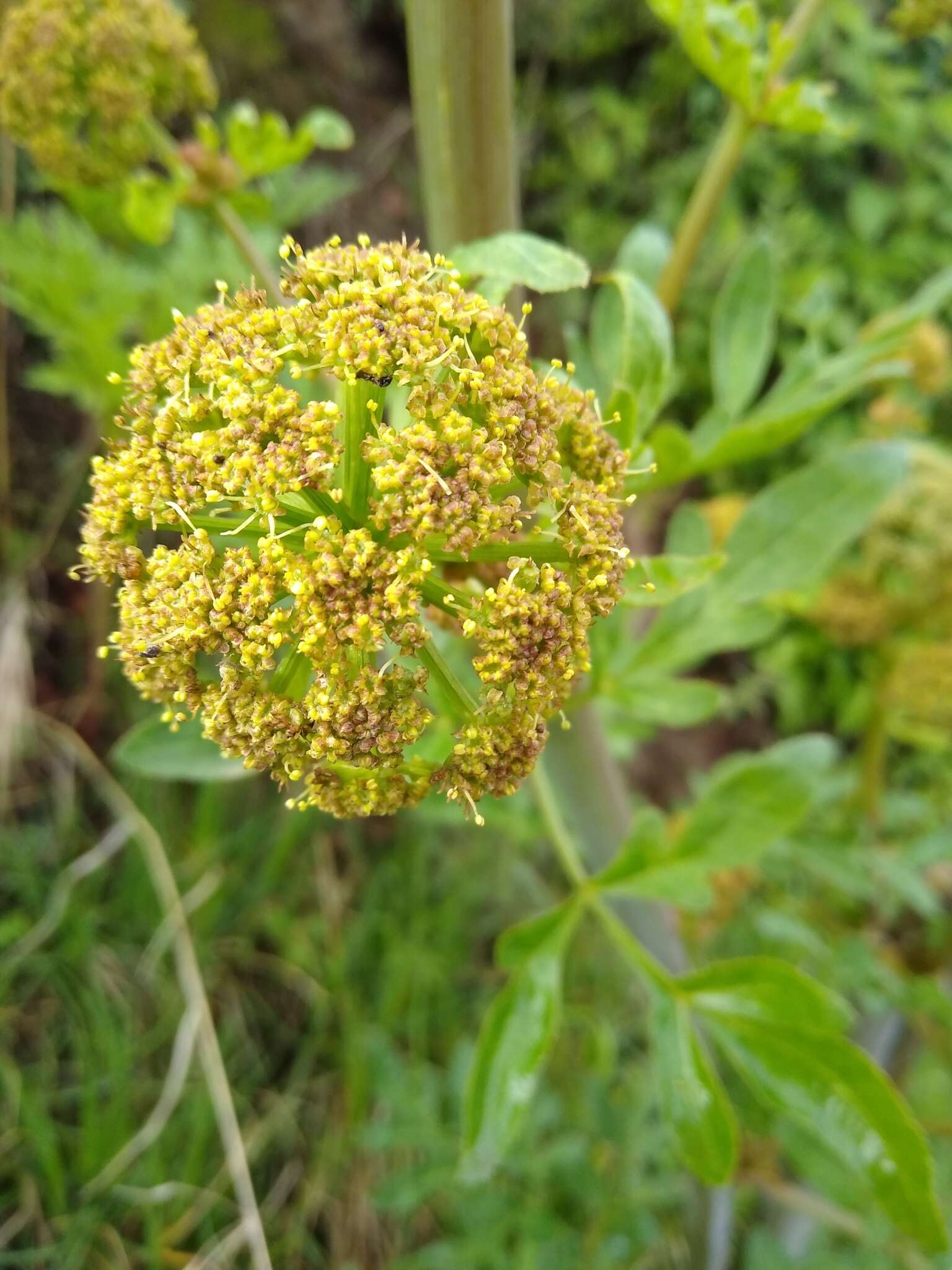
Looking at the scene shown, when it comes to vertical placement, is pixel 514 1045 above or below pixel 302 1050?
above

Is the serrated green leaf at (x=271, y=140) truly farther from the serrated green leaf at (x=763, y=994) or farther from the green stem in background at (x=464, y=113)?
the serrated green leaf at (x=763, y=994)

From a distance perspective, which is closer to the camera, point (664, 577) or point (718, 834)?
point (664, 577)

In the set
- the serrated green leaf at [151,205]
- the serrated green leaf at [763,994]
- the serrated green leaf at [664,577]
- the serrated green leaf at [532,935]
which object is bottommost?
the serrated green leaf at [763,994]

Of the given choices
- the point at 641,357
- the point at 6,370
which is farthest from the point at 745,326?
the point at 6,370

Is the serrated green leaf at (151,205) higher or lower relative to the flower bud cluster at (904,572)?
higher

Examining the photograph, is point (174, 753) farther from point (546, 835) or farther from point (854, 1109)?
point (546, 835)

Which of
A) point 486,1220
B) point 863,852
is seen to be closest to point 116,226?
point 863,852

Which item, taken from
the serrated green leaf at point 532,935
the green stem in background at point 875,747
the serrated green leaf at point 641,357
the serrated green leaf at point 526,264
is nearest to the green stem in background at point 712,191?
the serrated green leaf at point 641,357

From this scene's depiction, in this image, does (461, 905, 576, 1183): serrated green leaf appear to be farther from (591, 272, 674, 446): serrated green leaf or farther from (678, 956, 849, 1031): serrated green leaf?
(591, 272, 674, 446): serrated green leaf
